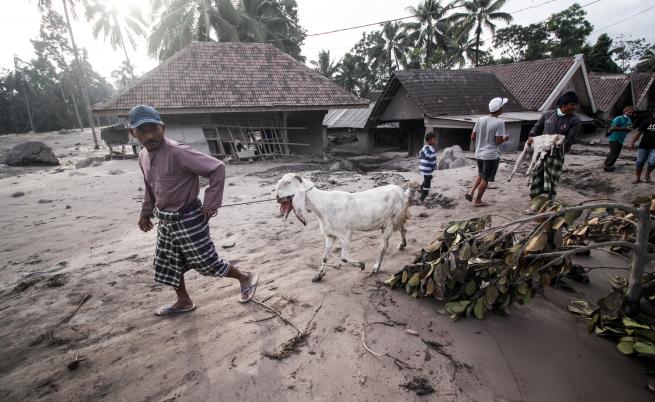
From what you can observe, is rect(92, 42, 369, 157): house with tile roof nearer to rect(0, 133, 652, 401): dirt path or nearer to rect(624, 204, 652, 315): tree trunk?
rect(0, 133, 652, 401): dirt path

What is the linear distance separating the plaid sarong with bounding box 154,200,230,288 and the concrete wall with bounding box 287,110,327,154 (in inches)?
493

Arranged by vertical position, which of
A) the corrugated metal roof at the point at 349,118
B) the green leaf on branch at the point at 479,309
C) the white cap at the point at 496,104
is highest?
the corrugated metal roof at the point at 349,118

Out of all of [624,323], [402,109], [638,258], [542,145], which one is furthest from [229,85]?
[624,323]

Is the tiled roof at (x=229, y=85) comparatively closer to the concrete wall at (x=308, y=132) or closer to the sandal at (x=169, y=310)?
the concrete wall at (x=308, y=132)

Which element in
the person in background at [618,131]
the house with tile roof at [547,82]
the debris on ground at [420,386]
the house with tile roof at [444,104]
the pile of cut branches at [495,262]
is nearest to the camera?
the debris on ground at [420,386]

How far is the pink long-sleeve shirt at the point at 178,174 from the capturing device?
256 centimetres

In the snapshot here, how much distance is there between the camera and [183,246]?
2701 millimetres

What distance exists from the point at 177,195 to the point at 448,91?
16.7 m

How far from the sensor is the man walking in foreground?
2537mm

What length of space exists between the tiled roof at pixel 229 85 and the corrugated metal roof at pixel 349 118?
18.8 feet

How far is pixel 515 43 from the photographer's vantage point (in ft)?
105

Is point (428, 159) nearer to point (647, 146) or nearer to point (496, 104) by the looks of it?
point (496, 104)

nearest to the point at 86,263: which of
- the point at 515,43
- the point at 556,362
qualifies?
the point at 556,362

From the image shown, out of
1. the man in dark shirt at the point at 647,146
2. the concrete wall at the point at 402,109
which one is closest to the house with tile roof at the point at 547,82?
the concrete wall at the point at 402,109
